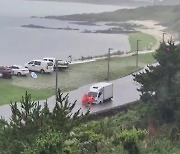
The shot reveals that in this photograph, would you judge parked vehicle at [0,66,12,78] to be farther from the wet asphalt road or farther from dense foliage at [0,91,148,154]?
dense foliage at [0,91,148,154]

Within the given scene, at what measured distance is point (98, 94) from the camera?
38188 millimetres

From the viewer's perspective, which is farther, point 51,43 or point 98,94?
point 51,43

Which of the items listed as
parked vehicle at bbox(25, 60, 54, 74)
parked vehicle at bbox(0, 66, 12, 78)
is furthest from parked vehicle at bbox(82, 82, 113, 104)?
parked vehicle at bbox(25, 60, 54, 74)

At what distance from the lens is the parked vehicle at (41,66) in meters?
50.9

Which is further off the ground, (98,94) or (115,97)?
(98,94)

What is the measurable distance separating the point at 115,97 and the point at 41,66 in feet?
41.9

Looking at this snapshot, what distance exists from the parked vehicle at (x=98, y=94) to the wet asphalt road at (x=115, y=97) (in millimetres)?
421

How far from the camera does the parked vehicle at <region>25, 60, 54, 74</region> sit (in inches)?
2005

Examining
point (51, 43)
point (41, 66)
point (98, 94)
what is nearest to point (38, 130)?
point (98, 94)

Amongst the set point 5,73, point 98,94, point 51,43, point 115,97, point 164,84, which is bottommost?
point 51,43

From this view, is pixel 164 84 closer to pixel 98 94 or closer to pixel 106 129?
pixel 106 129

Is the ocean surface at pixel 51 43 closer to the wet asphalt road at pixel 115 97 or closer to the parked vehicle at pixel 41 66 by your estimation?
the parked vehicle at pixel 41 66

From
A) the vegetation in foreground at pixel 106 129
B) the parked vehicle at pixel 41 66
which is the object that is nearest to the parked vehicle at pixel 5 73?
the parked vehicle at pixel 41 66

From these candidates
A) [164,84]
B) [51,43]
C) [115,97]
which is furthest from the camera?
[51,43]
